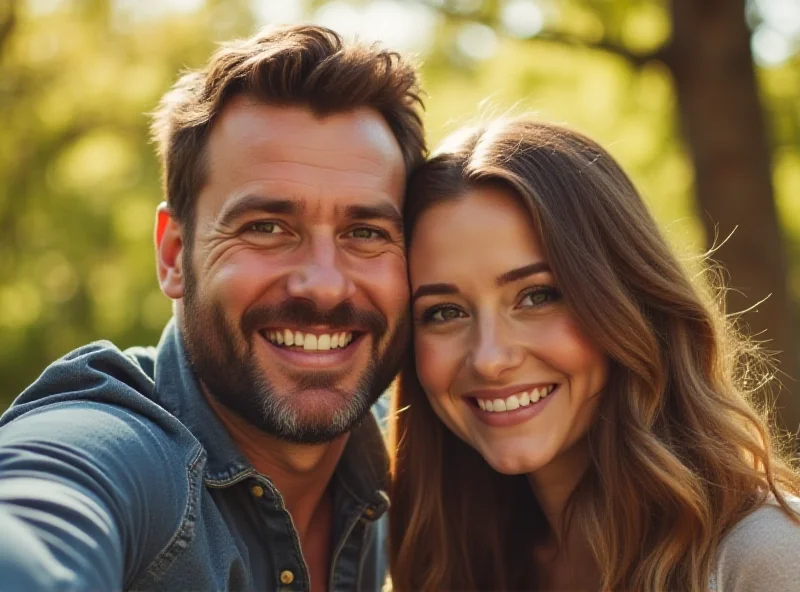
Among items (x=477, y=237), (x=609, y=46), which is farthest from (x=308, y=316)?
(x=609, y=46)

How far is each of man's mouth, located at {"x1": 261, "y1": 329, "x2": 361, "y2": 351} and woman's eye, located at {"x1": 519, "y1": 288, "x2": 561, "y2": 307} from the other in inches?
24.6

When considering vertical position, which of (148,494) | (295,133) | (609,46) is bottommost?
(148,494)

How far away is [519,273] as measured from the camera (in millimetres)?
3172

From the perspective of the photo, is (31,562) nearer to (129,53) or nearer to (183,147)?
(183,147)

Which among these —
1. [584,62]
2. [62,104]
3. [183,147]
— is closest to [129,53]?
[62,104]

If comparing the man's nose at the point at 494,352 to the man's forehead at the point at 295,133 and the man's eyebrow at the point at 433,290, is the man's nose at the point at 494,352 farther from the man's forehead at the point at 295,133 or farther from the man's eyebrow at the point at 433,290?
the man's forehead at the point at 295,133

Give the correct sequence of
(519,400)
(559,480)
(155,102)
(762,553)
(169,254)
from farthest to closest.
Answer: (155,102) → (169,254) → (559,480) → (519,400) → (762,553)

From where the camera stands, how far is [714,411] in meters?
3.23

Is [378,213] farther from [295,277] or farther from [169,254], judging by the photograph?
[169,254]

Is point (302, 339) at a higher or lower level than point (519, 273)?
lower

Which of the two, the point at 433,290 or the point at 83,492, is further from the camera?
the point at 433,290

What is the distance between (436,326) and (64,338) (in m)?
14.3

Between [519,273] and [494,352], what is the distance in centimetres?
26

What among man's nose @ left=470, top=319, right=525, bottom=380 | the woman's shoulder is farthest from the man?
the woman's shoulder
